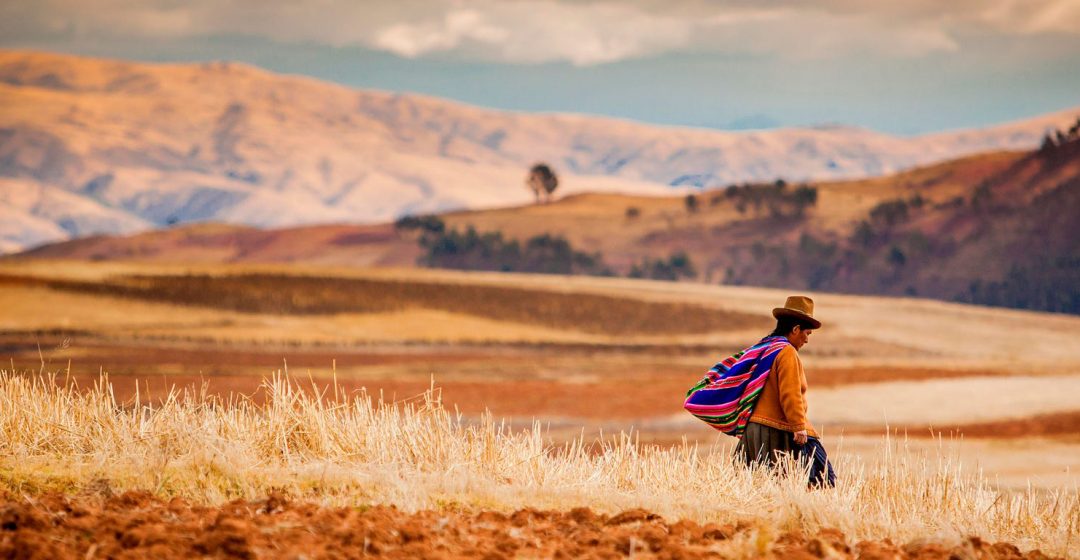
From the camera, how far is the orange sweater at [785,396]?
988 cm

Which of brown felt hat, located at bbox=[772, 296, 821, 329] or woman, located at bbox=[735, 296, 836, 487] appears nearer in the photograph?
woman, located at bbox=[735, 296, 836, 487]

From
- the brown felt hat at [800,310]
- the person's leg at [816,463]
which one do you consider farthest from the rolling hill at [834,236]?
the brown felt hat at [800,310]

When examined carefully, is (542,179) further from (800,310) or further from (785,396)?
(785,396)

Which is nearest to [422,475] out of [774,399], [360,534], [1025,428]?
[360,534]

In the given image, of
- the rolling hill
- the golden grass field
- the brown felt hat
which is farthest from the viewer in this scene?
the rolling hill

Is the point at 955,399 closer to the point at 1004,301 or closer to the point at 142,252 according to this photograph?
the point at 1004,301

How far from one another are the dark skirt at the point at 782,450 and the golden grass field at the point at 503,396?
0.20m

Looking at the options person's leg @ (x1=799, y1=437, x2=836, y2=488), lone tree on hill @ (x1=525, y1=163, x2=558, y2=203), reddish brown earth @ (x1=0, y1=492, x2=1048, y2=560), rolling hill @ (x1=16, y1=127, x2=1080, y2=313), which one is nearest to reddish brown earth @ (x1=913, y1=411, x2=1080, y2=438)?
person's leg @ (x1=799, y1=437, x2=836, y2=488)

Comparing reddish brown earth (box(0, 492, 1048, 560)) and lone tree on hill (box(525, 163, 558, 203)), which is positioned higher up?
lone tree on hill (box(525, 163, 558, 203))

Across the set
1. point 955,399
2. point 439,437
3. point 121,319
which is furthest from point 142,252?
point 439,437

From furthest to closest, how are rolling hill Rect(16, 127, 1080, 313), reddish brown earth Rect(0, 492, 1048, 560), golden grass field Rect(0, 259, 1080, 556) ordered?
rolling hill Rect(16, 127, 1080, 313)
golden grass field Rect(0, 259, 1080, 556)
reddish brown earth Rect(0, 492, 1048, 560)

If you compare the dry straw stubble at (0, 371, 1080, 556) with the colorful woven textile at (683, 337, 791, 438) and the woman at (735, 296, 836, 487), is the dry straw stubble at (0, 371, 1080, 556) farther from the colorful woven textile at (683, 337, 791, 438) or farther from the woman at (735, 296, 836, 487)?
the colorful woven textile at (683, 337, 791, 438)

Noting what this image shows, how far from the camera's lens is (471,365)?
1512 inches

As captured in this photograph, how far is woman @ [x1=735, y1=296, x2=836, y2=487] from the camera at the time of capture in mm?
9898
